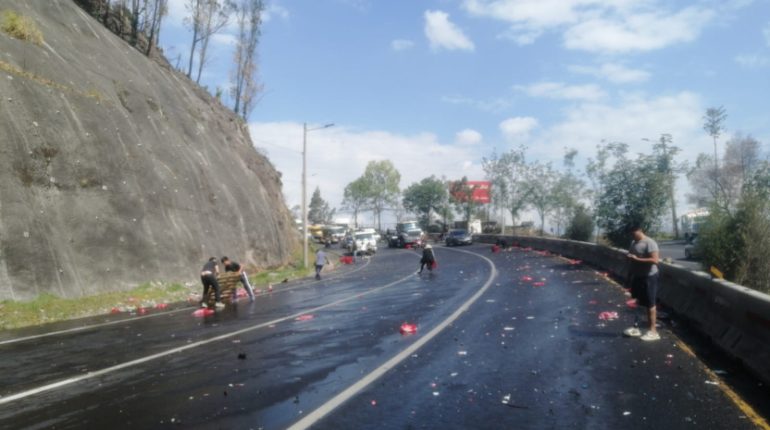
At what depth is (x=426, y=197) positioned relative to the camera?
100375mm

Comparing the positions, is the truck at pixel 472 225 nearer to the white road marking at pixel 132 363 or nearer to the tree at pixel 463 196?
the tree at pixel 463 196

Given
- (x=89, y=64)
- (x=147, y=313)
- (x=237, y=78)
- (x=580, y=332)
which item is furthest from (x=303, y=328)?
(x=237, y=78)

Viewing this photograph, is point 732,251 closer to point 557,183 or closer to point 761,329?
point 761,329

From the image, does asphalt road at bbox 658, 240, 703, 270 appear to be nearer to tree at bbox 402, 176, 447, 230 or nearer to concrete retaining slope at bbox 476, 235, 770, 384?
concrete retaining slope at bbox 476, 235, 770, 384

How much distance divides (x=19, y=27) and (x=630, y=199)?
26064 millimetres

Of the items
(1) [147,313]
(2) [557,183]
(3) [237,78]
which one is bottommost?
(1) [147,313]

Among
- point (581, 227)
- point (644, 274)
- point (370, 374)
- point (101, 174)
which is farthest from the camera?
point (581, 227)

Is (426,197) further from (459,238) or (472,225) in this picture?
(459,238)

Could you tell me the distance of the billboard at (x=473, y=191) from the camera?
290 feet

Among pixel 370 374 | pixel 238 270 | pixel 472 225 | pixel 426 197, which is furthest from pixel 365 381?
pixel 426 197

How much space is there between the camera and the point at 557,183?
61.5 m

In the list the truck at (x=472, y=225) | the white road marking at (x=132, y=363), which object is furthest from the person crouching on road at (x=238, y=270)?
the truck at (x=472, y=225)

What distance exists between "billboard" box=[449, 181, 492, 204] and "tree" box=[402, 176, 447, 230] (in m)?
6.04

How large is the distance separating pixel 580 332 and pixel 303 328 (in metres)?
5.29
